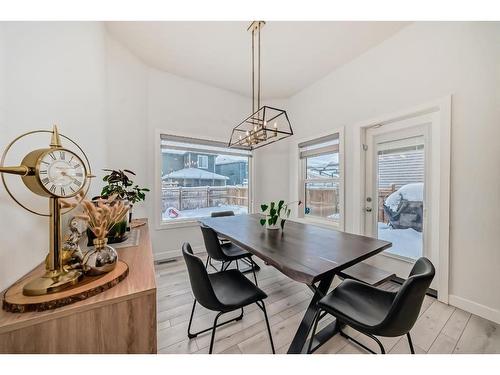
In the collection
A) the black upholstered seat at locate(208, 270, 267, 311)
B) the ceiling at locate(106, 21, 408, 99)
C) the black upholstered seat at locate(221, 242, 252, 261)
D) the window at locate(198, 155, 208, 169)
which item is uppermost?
the ceiling at locate(106, 21, 408, 99)

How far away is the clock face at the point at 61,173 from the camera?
2.51ft

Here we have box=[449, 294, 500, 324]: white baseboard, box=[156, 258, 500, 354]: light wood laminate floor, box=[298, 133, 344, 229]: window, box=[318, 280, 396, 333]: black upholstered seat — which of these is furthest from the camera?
box=[298, 133, 344, 229]: window

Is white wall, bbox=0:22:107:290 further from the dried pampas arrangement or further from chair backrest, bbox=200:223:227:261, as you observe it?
chair backrest, bbox=200:223:227:261

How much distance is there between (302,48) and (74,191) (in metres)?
2.87

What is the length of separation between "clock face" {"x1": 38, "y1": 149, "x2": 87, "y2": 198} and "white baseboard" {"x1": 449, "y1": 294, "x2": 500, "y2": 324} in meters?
3.13

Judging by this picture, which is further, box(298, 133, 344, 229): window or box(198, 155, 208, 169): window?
box(198, 155, 208, 169): window

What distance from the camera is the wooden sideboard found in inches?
25.8

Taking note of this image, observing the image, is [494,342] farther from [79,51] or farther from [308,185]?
[79,51]

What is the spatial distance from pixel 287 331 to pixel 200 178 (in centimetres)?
265

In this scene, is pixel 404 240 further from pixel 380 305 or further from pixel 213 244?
pixel 213 244

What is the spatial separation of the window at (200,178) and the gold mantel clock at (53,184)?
228 cm

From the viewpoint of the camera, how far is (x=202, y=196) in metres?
3.56

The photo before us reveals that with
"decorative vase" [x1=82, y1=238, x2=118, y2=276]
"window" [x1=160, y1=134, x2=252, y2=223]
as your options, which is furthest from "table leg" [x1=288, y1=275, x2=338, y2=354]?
"window" [x1=160, y1=134, x2=252, y2=223]
